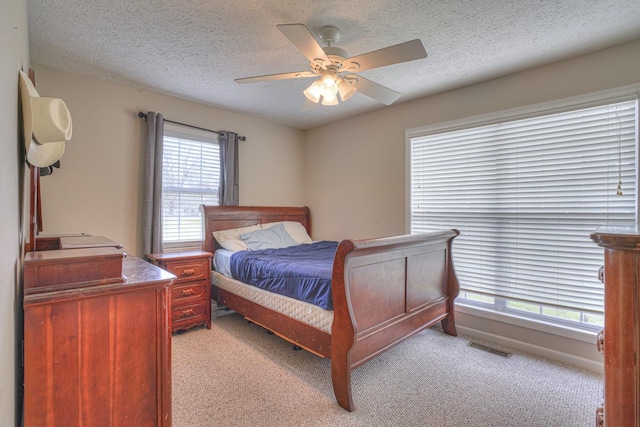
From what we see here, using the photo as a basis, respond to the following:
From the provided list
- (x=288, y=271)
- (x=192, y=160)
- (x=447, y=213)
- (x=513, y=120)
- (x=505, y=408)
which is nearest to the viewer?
(x=505, y=408)

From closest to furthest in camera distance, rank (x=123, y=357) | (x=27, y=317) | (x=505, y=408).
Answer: (x=27, y=317) → (x=123, y=357) → (x=505, y=408)

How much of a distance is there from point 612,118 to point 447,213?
1437 millimetres

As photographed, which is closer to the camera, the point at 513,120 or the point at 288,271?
the point at 288,271

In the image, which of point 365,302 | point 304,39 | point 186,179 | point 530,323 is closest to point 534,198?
point 530,323

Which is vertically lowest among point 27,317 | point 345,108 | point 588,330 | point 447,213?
point 588,330

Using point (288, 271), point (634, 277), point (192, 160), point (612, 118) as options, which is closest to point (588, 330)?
point (612, 118)

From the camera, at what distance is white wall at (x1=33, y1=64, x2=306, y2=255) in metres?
2.64

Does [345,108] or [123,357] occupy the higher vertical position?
[345,108]

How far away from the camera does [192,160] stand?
3.50 meters

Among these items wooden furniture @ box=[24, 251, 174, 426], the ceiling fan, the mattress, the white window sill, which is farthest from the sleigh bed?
the ceiling fan

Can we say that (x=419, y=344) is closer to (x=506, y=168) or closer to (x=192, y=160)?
(x=506, y=168)

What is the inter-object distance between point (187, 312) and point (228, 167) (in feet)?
5.64

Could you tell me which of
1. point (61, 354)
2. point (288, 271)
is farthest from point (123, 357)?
point (288, 271)

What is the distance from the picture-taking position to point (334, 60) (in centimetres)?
187
